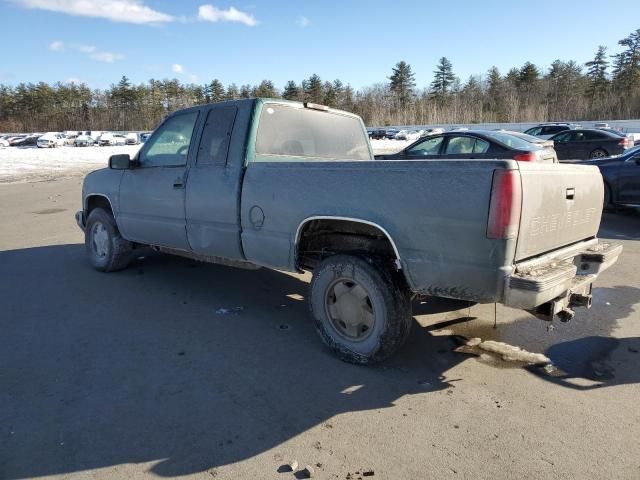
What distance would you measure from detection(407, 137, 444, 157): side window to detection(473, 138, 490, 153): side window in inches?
30.3

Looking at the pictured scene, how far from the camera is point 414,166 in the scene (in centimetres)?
320

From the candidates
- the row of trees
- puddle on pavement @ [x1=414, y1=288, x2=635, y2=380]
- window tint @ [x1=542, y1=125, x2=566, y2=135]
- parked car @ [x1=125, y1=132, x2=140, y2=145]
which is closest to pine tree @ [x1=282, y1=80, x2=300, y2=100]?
the row of trees

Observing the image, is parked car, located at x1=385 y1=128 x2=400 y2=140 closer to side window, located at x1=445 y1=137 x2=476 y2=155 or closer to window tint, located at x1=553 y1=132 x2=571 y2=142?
window tint, located at x1=553 y1=132 x2=571 y2=142

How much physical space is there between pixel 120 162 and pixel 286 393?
3.43 metres

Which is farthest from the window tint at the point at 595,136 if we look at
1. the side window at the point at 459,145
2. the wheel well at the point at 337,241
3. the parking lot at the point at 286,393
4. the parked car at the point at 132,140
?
the parked car at the point at 132,140

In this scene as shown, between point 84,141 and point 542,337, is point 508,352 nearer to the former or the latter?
point 542,337

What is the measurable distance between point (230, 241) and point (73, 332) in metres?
1.62

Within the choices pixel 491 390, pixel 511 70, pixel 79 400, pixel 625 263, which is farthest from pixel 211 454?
pixel 511 70

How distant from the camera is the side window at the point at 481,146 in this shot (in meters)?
10.5

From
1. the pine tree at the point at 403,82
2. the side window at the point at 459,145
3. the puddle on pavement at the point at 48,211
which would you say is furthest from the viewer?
the pine tree at the point at 403,82

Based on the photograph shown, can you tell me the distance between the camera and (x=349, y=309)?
3.80 m

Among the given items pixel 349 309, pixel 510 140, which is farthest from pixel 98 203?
pixel 510 140

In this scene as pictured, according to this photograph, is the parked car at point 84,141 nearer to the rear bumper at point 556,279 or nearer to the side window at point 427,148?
the side window at point 427,148

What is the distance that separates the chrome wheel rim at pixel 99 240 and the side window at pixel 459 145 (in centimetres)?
730
